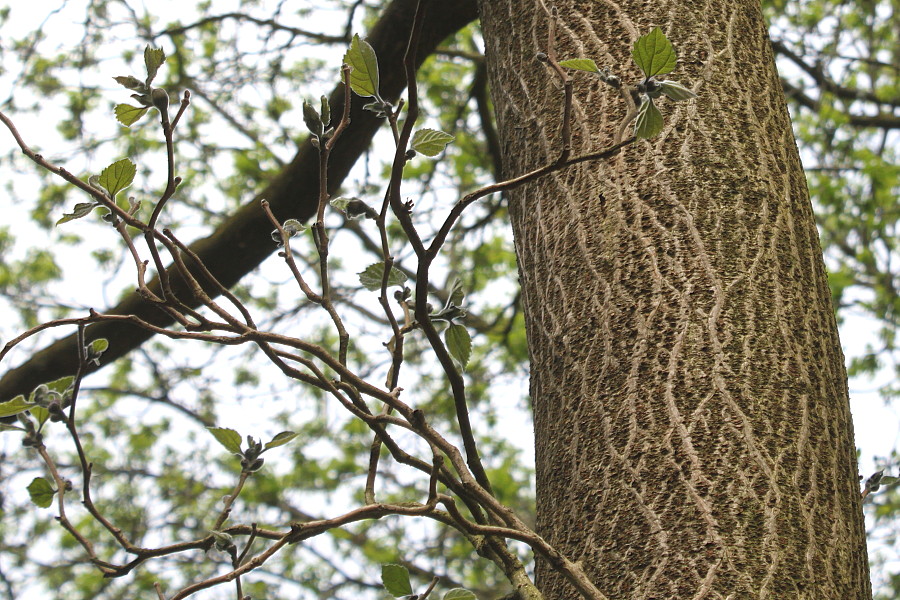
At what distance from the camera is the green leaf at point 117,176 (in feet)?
3.52

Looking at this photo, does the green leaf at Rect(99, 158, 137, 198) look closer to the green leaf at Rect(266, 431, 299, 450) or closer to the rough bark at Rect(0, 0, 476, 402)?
the green leaf at Rect(266, 431, 299, 450)

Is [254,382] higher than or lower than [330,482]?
higher

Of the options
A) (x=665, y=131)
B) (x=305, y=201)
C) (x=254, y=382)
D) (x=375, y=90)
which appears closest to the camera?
(x=375, y=90)

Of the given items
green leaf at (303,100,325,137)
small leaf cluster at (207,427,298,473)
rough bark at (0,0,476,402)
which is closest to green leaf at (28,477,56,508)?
small leaf cluster at (207,427,298,473)

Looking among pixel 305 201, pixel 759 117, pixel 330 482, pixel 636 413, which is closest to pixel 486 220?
pixel 305 201

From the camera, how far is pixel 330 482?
7781 millimetres

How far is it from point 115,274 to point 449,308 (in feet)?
11.6

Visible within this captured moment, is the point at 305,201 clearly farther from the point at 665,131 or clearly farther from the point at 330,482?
the point at 330,482

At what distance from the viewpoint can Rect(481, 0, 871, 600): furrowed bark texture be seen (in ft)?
3.28

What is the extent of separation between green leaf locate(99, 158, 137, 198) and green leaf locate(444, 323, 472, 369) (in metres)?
0.50

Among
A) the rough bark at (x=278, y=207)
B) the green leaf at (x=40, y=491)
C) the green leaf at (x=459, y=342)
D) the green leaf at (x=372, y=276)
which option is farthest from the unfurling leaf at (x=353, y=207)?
the rough bark at (x=278, y=207)

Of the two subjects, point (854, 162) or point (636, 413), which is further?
point (854, 162)

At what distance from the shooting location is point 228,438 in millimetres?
1140

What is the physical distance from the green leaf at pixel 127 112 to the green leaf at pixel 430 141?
1.21ft
